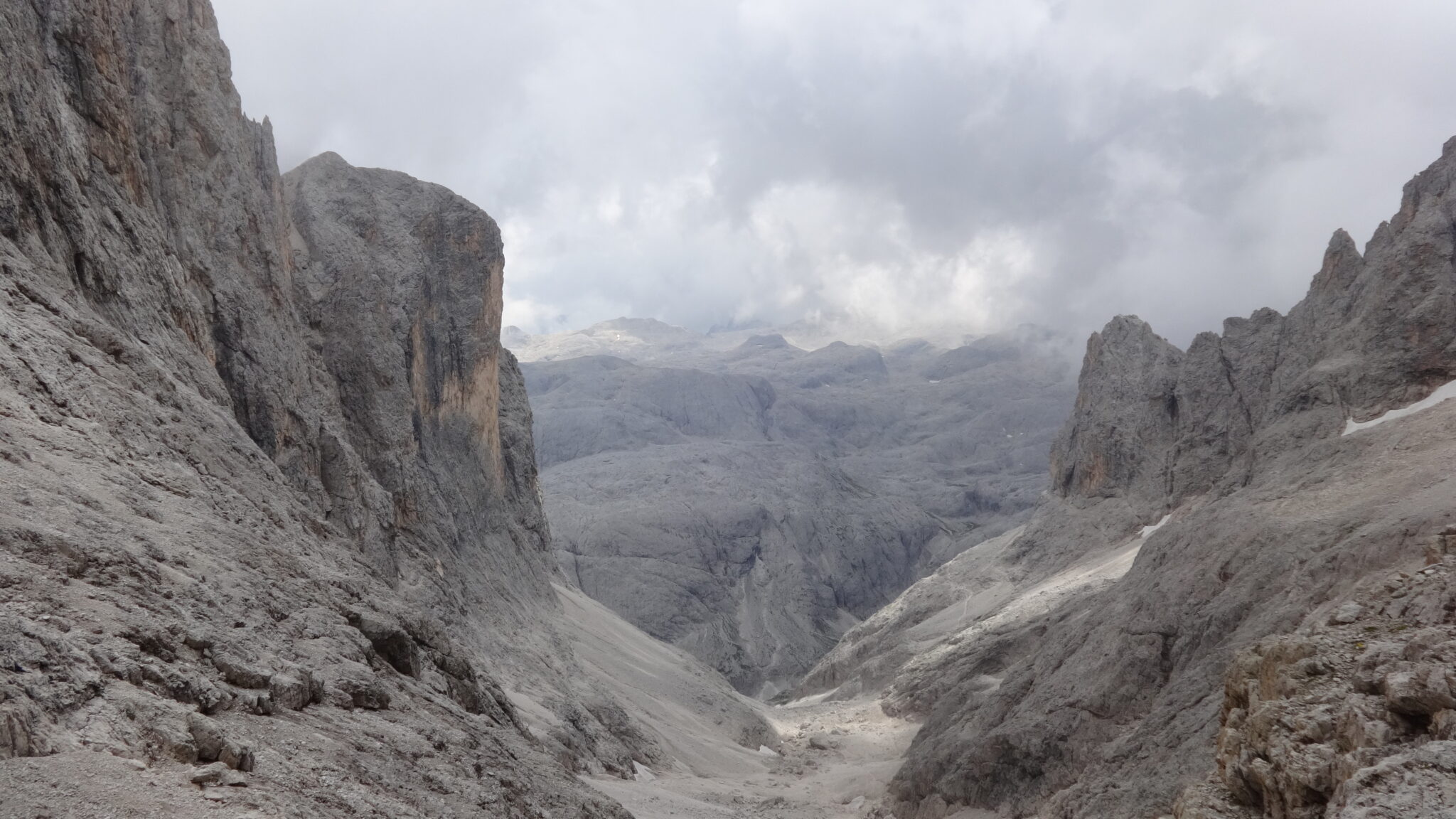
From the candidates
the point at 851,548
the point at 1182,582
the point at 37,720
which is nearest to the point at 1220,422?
the point at 1182,582

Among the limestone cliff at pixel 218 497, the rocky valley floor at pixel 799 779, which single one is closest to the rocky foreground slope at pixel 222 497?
the limestone cliff at pixel 218 497

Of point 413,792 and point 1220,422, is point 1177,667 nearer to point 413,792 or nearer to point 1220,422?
point 413,792

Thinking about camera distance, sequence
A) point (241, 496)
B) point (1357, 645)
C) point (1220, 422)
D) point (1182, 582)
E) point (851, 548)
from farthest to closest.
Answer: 1. point (851, 548)
2. point (1220, 422)
3. point (1182, 582)
4. point (241, 496)
5. point (1357, 645)

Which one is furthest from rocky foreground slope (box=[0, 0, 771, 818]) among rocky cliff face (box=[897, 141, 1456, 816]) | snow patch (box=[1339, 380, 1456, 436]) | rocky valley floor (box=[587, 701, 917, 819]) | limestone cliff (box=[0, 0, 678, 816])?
snow patch (box=[1339, 380, 1456, 436])

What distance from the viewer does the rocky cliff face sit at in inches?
842

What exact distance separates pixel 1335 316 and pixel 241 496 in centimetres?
4714

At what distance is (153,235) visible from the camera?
80.4 feet

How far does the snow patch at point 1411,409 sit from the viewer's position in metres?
Answer: 35.0

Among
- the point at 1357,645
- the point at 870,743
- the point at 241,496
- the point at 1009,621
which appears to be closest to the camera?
the point at 1357,645

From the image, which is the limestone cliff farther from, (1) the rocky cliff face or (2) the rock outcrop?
(1) the rocky cliff face

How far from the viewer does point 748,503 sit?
126625 millimetres

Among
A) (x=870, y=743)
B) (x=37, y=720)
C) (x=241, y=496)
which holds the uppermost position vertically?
(x=241, y=496)

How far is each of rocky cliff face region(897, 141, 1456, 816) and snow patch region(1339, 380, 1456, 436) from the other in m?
0.42

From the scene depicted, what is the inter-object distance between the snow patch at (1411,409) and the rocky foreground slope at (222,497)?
30.0 m
